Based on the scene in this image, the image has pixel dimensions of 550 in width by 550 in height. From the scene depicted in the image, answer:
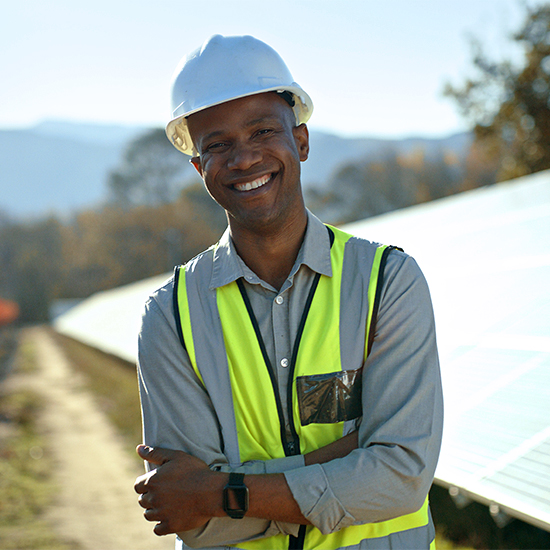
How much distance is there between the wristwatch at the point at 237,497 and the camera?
1918 mm

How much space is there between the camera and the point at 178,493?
200 cm

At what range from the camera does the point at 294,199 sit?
7.27 ft

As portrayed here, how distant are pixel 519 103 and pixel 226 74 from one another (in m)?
25.3

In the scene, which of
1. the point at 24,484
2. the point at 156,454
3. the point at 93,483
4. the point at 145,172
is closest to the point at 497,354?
the point at 156,454

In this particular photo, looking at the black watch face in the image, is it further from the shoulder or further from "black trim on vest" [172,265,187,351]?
the shoulder

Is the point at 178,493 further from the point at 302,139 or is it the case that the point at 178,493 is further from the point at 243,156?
the point at 302,139

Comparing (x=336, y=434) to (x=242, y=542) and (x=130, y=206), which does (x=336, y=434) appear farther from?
(x=130, y=206)

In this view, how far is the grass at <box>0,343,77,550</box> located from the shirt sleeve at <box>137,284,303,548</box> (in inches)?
182

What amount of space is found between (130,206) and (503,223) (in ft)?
279

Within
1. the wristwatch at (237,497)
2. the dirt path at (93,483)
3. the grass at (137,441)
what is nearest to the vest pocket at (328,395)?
the wristwatch at (237,497)

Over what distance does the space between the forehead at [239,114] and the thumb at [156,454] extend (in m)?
1.06

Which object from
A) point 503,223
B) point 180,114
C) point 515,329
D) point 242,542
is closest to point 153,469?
point 242,542

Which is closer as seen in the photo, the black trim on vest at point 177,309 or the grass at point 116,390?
the black trim on vest at point 177,309

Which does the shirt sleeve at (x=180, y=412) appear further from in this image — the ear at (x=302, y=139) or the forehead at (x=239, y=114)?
the ear at (x=302, y=139)
